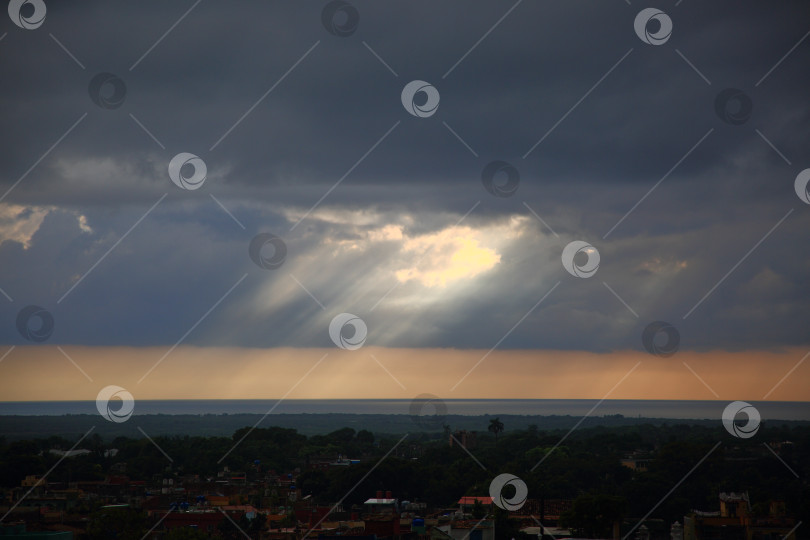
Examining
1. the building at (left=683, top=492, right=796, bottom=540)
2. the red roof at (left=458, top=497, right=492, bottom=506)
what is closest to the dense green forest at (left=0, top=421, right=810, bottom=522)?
the red roof at (left=458, top=497, right=492, bottom=506)

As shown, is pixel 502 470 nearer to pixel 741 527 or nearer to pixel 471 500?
pixel 471 500

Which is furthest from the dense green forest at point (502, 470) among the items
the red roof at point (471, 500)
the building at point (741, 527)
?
the building at point (741, 527)

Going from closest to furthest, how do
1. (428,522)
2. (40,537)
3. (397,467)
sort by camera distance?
1. (40,537)
2. (428,522)
3. (397,467)

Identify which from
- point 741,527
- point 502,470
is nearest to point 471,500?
point 502,470

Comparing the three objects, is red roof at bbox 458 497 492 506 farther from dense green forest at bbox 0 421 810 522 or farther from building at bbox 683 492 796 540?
building at bbox 683 492 796 540

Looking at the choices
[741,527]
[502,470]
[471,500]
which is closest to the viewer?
[741,527]

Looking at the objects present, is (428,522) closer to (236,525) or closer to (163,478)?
(236,525)

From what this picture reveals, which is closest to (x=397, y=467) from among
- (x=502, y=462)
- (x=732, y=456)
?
(x=502, y=462)

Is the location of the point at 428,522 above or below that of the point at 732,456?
below
